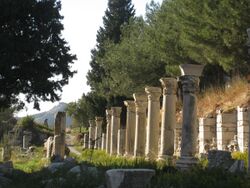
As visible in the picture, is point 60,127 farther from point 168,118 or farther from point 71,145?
point 71,145

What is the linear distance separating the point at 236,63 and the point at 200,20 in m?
2.15

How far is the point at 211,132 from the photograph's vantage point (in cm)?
1914

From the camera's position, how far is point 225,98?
802 inches

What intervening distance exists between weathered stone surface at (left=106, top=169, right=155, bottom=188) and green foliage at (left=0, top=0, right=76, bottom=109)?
9.55 m

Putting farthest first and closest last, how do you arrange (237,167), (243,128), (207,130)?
(207,130) → (243,128) → (237,167)

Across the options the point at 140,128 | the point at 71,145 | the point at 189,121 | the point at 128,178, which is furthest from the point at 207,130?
the point at 71,145

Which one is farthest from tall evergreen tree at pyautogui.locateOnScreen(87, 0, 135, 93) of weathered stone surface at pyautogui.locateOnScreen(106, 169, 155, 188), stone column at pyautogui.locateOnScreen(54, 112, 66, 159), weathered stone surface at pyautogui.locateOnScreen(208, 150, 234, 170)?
weathered stone surface at pyautogui.locateOnScreen(106, 169, 155, 188)

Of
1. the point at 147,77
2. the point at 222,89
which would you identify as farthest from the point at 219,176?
the point at 147,77

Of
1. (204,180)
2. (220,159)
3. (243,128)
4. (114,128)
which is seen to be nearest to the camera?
(204,180)

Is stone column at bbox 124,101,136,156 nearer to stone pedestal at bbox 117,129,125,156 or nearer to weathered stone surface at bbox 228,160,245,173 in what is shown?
stone pedestal at bbox 117,129,125,156

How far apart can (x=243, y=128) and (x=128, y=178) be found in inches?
316

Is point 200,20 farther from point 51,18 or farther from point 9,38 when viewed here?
point 9,38

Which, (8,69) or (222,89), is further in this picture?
(222,89)

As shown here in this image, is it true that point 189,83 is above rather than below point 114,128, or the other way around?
above
